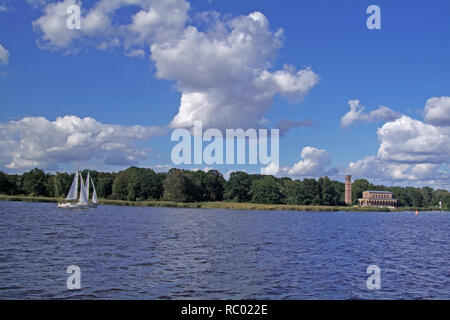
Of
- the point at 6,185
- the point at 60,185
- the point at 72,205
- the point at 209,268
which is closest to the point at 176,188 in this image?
the point at 60,185

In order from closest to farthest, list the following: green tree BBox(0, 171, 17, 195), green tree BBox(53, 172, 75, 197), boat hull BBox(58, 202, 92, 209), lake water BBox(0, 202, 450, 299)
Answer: lake water BBox(0, 202, 450, 299), boat hull BBox(58, 202, 92, 209), green tree BBox(0, 171, 17, 195), green tree BBox(53, 172, 75, 197)

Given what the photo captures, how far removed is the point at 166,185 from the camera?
6831 inches

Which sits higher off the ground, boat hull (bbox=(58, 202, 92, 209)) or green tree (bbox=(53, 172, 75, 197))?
green tree (bbox=(53, 172, 75, 197))

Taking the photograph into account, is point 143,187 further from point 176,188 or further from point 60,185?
point 60,185

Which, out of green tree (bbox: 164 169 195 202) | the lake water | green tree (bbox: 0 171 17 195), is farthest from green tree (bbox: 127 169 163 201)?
the lake water

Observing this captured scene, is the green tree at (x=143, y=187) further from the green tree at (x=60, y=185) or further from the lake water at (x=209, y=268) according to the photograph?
the lake water at (x=209, y=268)

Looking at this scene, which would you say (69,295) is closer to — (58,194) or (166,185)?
(166,185)

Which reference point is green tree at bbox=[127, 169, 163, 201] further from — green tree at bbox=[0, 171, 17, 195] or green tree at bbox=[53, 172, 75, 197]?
green tree at bbox=[0, 171, 17, 195]

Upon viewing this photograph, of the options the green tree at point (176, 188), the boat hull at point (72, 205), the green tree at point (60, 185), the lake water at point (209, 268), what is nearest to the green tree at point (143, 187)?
the green tree at point (176, 188)

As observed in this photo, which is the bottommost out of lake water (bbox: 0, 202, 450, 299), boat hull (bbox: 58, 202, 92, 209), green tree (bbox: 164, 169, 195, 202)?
lake water (bbox: 0, 202, 450, 299)

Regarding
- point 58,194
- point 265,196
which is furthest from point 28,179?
point 265,196

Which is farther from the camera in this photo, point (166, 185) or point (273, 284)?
point (166, 185)

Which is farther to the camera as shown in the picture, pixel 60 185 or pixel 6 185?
pixel 60 185
